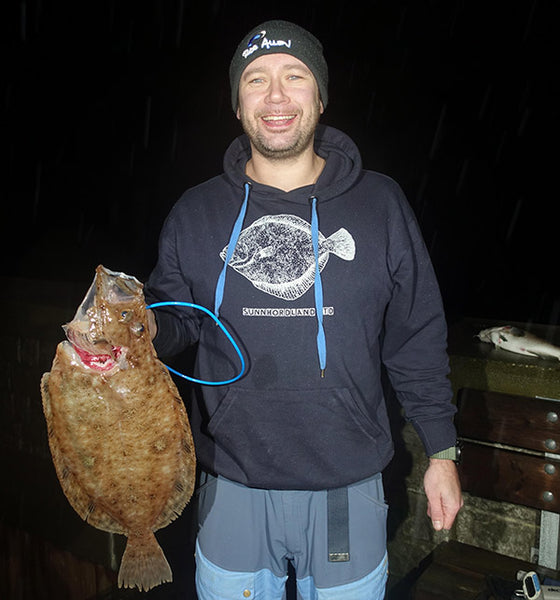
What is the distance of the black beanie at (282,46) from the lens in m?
2.00

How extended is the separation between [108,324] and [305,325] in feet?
2.47

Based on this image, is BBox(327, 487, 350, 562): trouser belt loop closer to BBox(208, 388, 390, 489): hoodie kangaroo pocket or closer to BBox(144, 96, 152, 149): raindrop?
BBox(208, 388, 390, 489): hoodie kangaroo pocket

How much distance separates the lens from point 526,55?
17156mm

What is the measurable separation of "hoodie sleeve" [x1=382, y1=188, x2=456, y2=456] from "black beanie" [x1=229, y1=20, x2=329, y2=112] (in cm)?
63

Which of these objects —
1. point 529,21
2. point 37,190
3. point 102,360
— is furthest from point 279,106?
point 37,190

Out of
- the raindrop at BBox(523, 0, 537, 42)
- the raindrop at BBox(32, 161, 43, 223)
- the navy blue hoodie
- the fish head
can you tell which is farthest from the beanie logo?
the raindrop at BBox(32, 161, 43, 223)

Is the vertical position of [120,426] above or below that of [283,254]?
below

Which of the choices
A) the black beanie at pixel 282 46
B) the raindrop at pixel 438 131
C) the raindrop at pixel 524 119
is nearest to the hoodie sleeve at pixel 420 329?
the black beanie at pixel 282 46

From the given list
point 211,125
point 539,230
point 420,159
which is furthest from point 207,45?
point 539,230

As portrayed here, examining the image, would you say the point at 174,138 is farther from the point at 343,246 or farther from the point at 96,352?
the point at 96,352

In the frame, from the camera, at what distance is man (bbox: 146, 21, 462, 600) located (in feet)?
6.39

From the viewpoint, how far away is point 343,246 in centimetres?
197

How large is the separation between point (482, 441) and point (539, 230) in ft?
66.9

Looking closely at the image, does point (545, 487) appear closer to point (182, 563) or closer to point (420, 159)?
point (182, 563)
